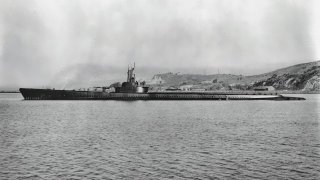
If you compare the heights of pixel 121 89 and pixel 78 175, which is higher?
pixel 121 89

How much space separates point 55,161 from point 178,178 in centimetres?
867

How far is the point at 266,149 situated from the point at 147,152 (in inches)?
367

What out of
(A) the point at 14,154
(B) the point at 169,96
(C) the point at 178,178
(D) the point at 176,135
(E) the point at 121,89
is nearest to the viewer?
(C) the point at 178,178

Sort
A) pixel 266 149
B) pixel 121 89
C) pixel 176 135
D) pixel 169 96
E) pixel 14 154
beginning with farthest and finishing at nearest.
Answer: pixel 169 96, pixel 121 89, pixel 176 135, pixel 266 149, pixel 14 154

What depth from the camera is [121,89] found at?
386 ft

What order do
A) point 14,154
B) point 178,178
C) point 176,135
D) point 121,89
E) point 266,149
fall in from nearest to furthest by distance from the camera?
point 178,178, point 14,154, point 266,149, point 176,135, point 121,89

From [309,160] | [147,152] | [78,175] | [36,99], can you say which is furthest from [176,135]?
[36,99]

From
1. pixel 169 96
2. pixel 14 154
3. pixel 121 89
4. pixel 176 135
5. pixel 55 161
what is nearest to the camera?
pixel 55 161

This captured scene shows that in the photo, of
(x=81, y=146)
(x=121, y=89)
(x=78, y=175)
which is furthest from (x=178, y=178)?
(x=121, y=89)

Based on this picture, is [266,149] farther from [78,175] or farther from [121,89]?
[121,89]

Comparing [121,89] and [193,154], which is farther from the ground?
[121,89]

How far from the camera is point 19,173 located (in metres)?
20.7

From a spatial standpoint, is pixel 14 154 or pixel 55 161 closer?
pixel 55 161

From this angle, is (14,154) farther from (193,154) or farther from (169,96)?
(169,96)
